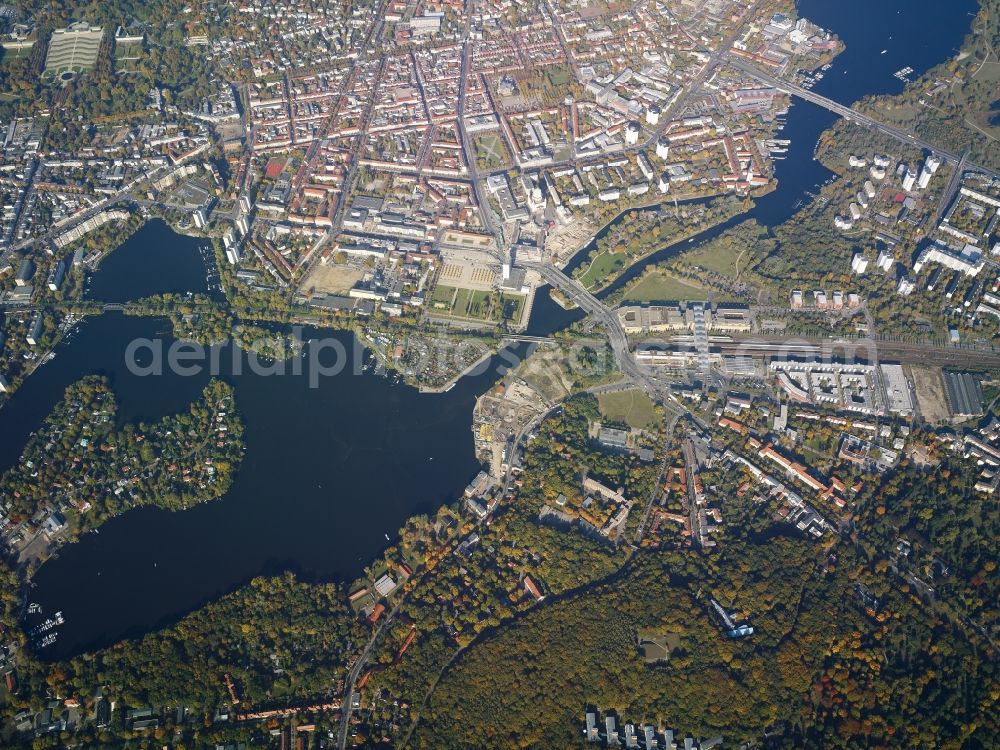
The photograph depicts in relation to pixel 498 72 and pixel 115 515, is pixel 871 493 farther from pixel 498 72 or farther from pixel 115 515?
pixel 498 72

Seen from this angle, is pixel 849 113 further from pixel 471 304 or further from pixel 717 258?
pixel 471 304

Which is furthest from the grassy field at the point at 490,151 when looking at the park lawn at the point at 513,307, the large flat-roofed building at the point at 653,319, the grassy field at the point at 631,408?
the grassy field at the point at 631,408

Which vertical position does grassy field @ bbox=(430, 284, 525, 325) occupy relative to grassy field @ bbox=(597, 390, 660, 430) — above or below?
above

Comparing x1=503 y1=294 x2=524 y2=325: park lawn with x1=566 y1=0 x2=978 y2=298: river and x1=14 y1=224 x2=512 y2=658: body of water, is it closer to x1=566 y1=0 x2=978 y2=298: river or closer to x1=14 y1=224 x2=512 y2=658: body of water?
x1=14 y1=224 x2=512 y2=658: body of water

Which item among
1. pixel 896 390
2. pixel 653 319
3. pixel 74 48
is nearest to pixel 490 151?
pixel 653 319

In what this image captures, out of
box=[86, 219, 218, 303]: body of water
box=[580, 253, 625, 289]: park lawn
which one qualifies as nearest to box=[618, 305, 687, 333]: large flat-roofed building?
box=[580, 253, 625, 289]: park lawn

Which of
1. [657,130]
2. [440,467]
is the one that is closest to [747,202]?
[657,130]
